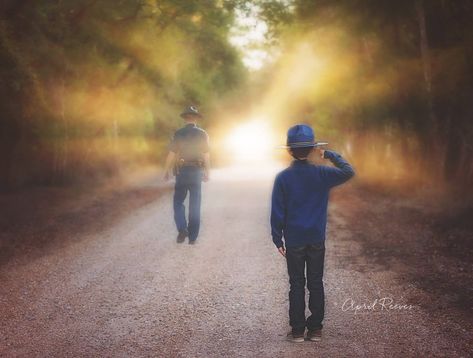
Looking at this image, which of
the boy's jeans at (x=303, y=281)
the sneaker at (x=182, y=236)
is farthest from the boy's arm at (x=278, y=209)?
the sneaker at (x=182, y=236)

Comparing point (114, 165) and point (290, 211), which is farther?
point (114, 165)

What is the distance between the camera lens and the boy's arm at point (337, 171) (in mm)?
4488

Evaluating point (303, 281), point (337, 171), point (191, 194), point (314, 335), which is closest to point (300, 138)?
point (337, 171)

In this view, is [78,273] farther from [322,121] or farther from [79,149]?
[322,121]

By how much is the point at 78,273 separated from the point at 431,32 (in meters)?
13.3

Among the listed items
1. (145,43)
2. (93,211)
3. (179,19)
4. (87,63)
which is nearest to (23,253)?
(93,211)

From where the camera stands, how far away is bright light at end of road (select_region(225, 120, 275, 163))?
56.7 meters

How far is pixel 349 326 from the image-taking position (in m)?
4.95

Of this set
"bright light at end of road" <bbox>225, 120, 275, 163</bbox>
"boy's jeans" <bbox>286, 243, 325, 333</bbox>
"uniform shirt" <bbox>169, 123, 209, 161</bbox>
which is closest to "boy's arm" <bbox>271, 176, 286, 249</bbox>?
"boy's jeans" <bbox>286, 243, 325, 333</bbox>

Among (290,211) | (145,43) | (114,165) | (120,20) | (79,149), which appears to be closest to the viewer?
(290,211)

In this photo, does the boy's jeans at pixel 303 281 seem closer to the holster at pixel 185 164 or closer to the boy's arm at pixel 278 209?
the boy's arm at pixel 278 209

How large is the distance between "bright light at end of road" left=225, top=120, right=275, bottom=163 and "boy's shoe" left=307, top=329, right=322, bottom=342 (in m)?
45.8
